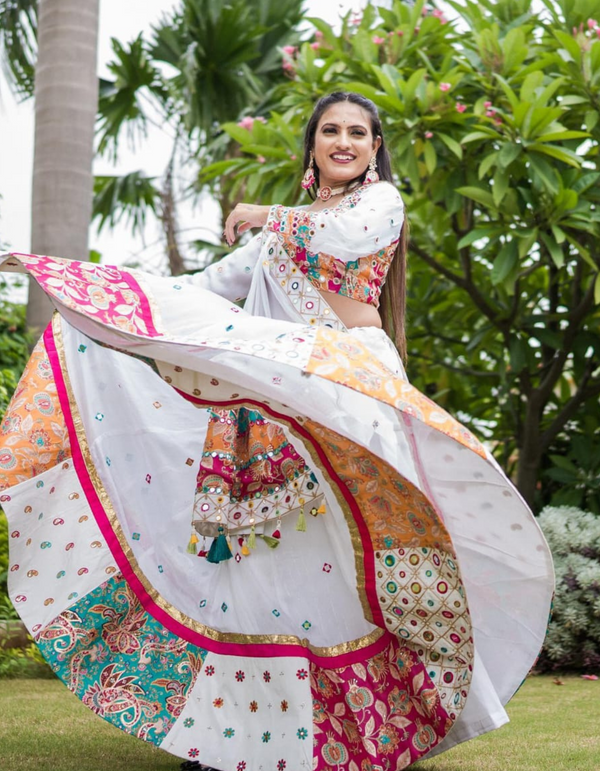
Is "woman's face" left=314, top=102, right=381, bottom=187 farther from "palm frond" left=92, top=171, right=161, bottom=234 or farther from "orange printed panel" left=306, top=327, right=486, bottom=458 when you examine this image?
"palm frond" left=92, top=171, right=161, bottom=234

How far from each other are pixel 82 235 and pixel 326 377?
3.46 metres

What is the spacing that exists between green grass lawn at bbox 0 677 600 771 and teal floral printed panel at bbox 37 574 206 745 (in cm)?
19

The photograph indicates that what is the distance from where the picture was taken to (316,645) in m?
2.45

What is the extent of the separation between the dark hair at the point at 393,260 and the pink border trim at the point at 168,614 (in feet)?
2.15

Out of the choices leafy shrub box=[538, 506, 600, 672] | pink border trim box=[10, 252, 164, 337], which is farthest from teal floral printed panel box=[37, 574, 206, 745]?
leafy shrub box=[538, 506, 600, 672]

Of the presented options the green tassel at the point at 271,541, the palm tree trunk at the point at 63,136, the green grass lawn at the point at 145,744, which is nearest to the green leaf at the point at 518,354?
the green grass lawn at the point at 145,744

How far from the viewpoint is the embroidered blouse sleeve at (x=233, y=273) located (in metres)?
2.92

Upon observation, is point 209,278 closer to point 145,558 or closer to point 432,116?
point 145,558

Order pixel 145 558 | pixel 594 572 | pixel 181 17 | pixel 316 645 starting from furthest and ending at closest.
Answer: pixel 181 17 < pixel 594 572 < pixel 145 558 < pixel 316 645

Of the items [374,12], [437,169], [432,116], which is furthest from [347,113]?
[374,12]

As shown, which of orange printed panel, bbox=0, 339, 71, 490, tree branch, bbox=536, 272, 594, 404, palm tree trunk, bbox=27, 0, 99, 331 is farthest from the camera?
tree branch, bbox=536, 272, 594, 404

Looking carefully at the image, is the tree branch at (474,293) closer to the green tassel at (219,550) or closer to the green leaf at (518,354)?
the green leaf at (518,354)

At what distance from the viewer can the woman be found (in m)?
2.23

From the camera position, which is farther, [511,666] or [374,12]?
[374,12]
